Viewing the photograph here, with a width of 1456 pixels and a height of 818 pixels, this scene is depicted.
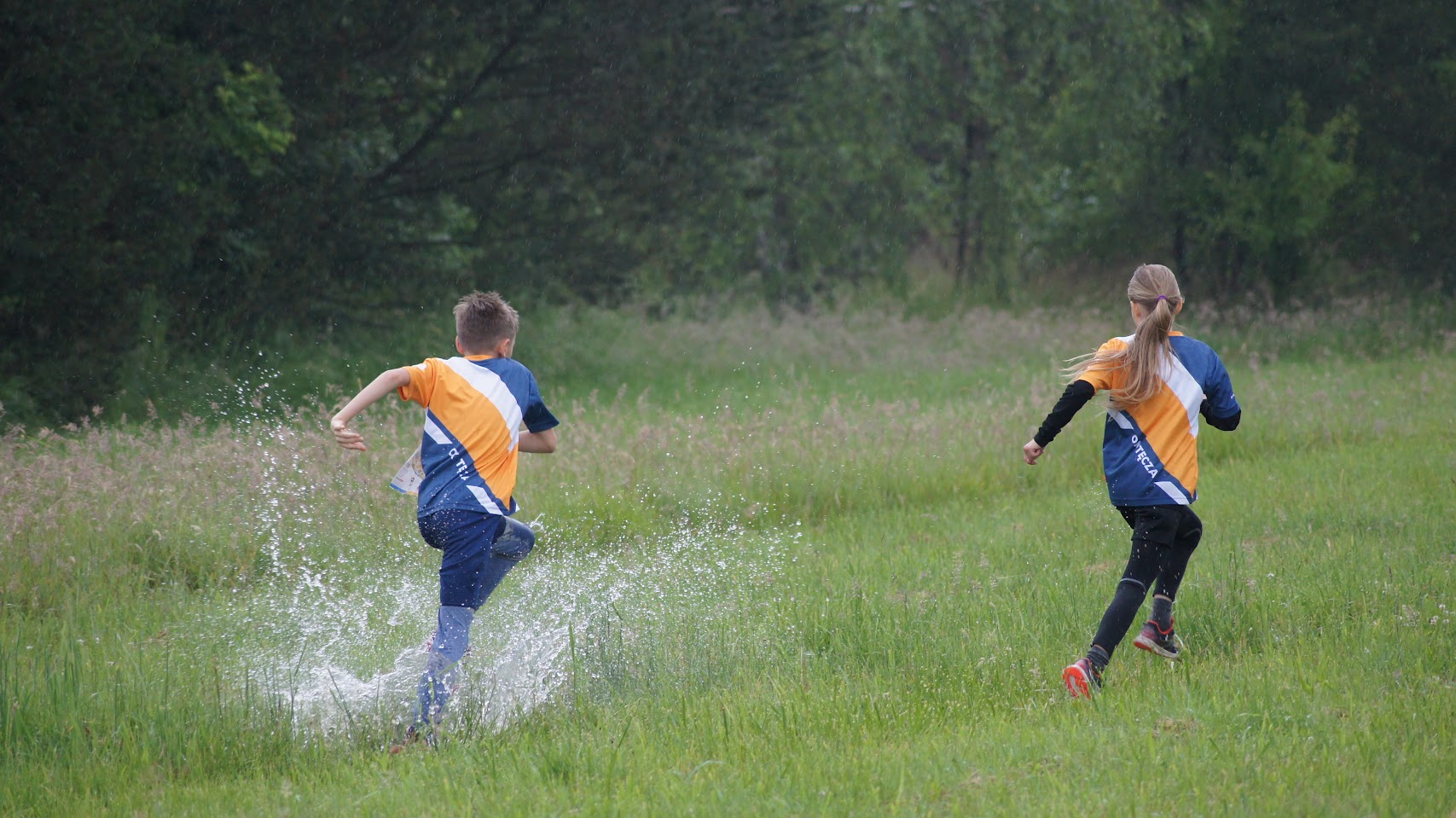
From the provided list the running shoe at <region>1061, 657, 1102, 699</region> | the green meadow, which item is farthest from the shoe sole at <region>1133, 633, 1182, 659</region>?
the running shoe at <region>1061, 657, 1102, 699</region>

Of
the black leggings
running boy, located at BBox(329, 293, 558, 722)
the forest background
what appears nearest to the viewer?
running boy, located at BBox(329, 293, 558, 722)

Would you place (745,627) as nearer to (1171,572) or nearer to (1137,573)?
(1137,573)

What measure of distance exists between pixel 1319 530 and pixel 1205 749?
168 inches

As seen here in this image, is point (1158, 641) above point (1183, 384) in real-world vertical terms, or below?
below

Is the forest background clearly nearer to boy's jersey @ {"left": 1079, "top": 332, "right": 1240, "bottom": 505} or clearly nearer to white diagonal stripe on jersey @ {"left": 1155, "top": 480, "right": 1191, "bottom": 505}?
boy's jersey @ {"left": 1079, "top": 332, "right": 1240, "bottom": 505}

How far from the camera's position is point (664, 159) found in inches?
787

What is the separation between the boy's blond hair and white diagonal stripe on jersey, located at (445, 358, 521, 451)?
0.09m

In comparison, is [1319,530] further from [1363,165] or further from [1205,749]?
[1363,165]

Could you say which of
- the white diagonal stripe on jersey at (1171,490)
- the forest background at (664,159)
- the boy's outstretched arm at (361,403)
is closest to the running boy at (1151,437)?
the white diagonal stripe on jersey at (1171,490)

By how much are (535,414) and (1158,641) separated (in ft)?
9.48

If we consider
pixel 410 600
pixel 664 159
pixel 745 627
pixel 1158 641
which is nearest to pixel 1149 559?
pixel 1158 641

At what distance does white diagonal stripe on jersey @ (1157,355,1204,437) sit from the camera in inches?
209

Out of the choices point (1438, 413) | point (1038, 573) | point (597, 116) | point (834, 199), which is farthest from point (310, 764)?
point (834, 199)

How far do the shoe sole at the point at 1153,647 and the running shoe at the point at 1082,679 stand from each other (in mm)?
372
